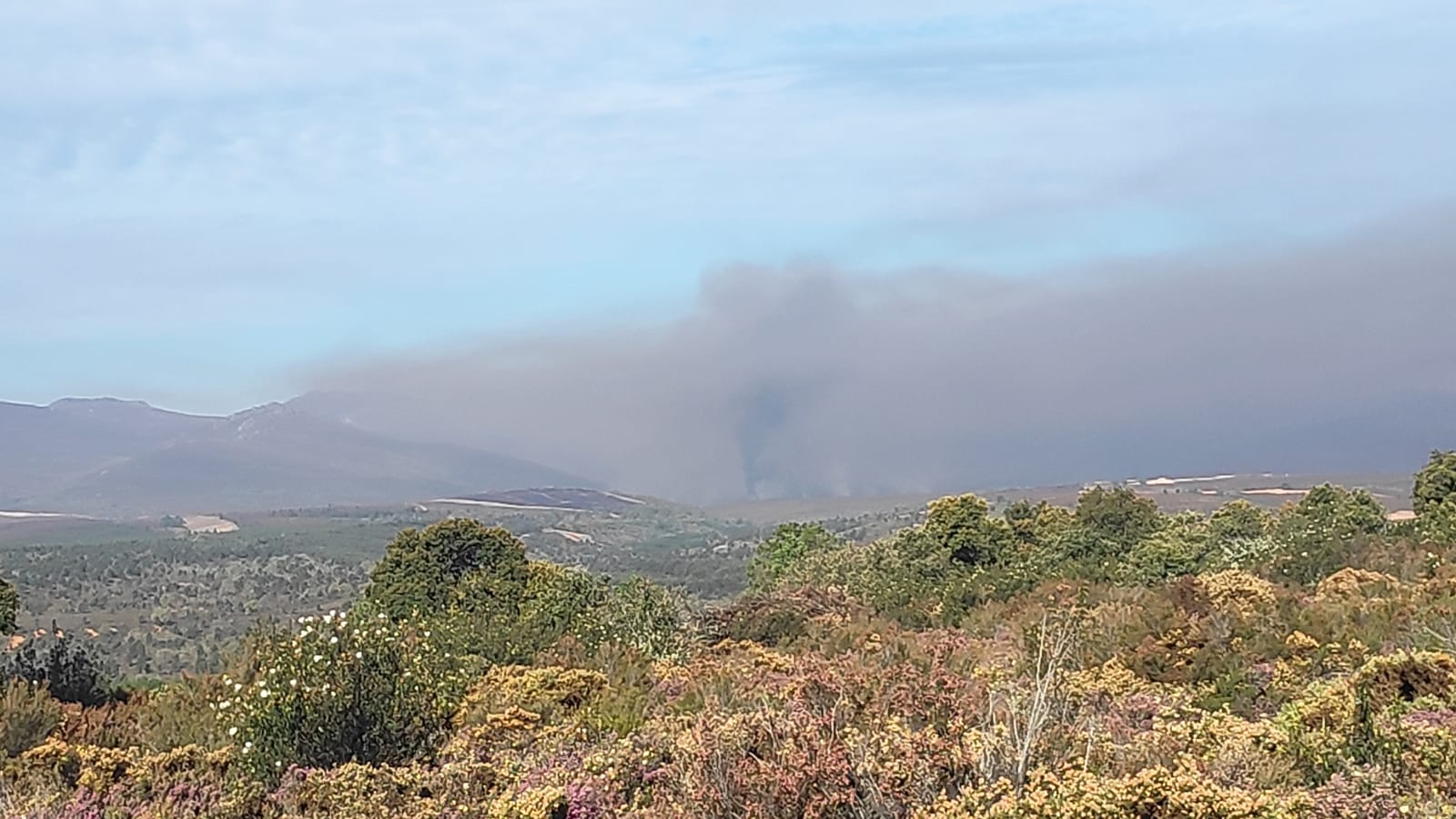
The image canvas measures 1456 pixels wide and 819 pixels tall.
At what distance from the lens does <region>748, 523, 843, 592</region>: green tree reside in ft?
188

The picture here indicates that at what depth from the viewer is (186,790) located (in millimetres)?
12125

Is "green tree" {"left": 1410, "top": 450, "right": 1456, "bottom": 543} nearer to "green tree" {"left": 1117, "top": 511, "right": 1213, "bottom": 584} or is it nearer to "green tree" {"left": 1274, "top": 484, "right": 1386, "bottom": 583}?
"green tree" {"left": 1274, "top": 484, "right": 1386, "bottom": 583}

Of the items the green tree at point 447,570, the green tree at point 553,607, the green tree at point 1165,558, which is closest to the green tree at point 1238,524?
the green tree at point 1165,558

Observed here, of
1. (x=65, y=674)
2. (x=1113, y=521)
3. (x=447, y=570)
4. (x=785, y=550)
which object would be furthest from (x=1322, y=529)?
(x=65, y=674)

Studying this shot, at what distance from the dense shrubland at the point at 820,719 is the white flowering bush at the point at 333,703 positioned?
3 cm

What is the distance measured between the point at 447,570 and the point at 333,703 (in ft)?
Answer: 93.5

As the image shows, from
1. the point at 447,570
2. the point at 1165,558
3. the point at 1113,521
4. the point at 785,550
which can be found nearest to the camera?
the point at 1165,558

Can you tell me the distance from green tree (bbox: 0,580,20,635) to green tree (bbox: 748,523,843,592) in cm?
3293

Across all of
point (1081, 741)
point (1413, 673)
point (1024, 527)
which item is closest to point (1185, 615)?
point (1413, 673)

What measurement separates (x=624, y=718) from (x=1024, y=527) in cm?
4256

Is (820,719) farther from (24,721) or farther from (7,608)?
(7,608)

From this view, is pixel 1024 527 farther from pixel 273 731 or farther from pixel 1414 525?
pixel 273 731

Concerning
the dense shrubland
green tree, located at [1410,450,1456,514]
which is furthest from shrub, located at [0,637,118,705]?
green tree, located at [1410,450,1456,514]

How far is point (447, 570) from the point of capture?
4209 centimetres
